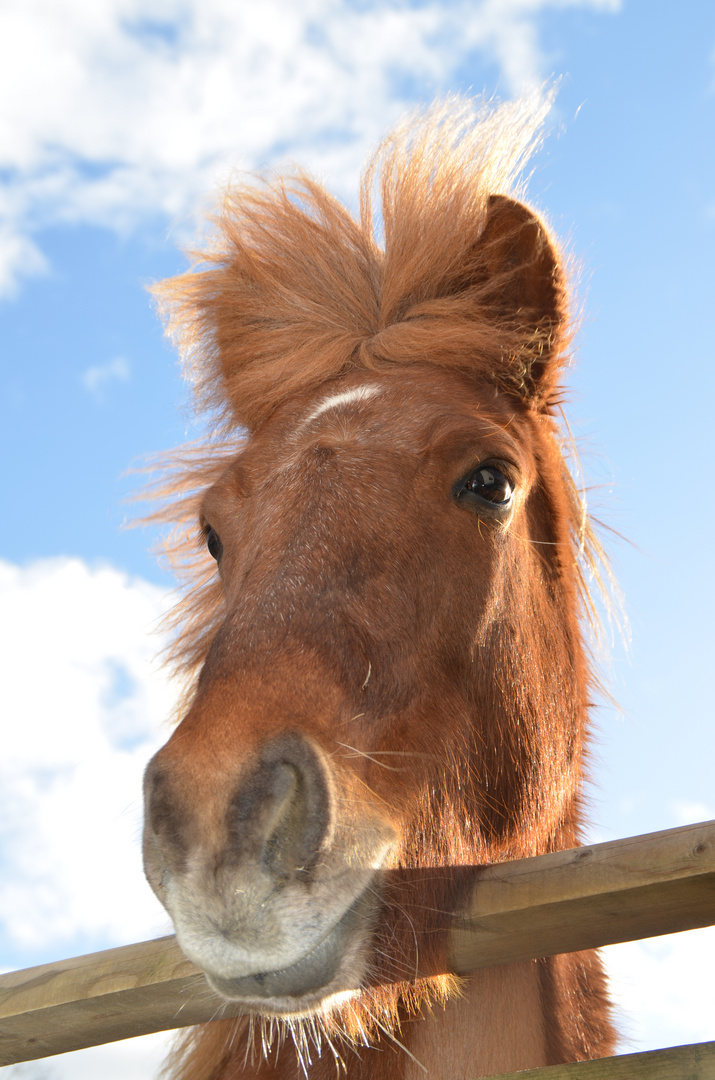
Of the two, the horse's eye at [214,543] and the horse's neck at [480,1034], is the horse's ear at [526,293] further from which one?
the horse's neck at [480,1034]

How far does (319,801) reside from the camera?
5.69ft

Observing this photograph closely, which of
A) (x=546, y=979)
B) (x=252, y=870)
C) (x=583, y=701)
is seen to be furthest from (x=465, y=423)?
Answer: (x=546, y=979)

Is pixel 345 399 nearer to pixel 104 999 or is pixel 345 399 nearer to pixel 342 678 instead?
pixel 342 678

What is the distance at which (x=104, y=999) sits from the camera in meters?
2.31

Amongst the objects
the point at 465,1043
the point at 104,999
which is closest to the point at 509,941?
the point at 465,1043

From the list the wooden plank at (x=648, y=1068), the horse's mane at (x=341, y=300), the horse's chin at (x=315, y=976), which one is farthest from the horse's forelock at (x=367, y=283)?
the wooden plank at (x=648, y=1068)

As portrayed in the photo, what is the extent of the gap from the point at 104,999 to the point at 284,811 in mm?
1057

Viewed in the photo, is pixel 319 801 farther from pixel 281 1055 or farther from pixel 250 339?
pixel 250 339

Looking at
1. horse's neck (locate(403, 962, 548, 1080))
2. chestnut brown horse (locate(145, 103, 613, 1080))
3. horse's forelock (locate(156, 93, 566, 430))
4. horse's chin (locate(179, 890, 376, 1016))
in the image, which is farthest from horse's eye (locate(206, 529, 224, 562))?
horse's neck (locate(403, 962, 548, 1080))

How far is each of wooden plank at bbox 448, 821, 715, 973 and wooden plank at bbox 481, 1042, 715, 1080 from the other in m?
0.27

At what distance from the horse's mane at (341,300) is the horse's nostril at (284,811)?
4.52 feet

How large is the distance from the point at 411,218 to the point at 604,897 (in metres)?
2.36

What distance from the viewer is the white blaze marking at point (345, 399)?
8.34 feet

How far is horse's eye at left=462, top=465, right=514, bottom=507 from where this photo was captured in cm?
238
